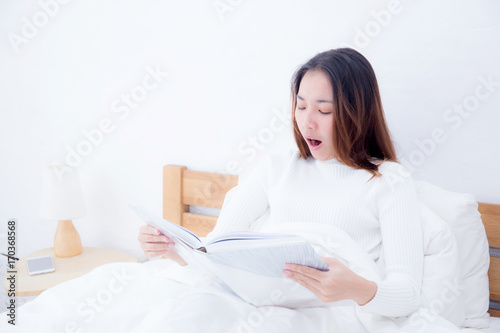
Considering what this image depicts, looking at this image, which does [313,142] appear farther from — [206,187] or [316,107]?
[206,187]

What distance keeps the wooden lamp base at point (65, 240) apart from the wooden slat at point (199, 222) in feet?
1.55

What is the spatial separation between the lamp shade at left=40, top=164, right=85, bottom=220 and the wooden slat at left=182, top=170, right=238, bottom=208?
1.49ft

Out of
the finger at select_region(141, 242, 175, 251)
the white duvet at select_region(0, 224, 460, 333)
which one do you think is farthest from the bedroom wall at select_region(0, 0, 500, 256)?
the finger at select_region(141, 242, 175, 251)

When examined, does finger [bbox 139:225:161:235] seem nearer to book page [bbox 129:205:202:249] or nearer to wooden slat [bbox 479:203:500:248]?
book page [bbox 129:205:202:249]

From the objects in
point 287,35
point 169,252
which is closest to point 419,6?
point 287,35

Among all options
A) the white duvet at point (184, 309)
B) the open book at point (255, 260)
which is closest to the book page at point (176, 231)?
the open book at point (255, 260)

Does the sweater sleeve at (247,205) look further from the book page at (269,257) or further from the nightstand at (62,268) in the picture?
the nightstand at (62,268)

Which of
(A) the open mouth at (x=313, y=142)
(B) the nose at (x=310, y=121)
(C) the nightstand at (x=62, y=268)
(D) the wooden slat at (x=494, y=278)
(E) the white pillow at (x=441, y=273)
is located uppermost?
(B) the nose at (x=310, y=121)

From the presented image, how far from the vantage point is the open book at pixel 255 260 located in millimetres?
744

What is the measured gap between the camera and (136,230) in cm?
189

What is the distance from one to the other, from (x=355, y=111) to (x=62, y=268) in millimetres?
1248

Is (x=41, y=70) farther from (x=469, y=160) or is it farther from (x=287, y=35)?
(x=469, y=160)

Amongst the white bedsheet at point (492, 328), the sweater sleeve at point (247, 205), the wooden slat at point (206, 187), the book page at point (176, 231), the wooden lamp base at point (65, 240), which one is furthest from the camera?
the wooden lamp base at point (65, 240)

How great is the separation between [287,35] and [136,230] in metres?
1.04
